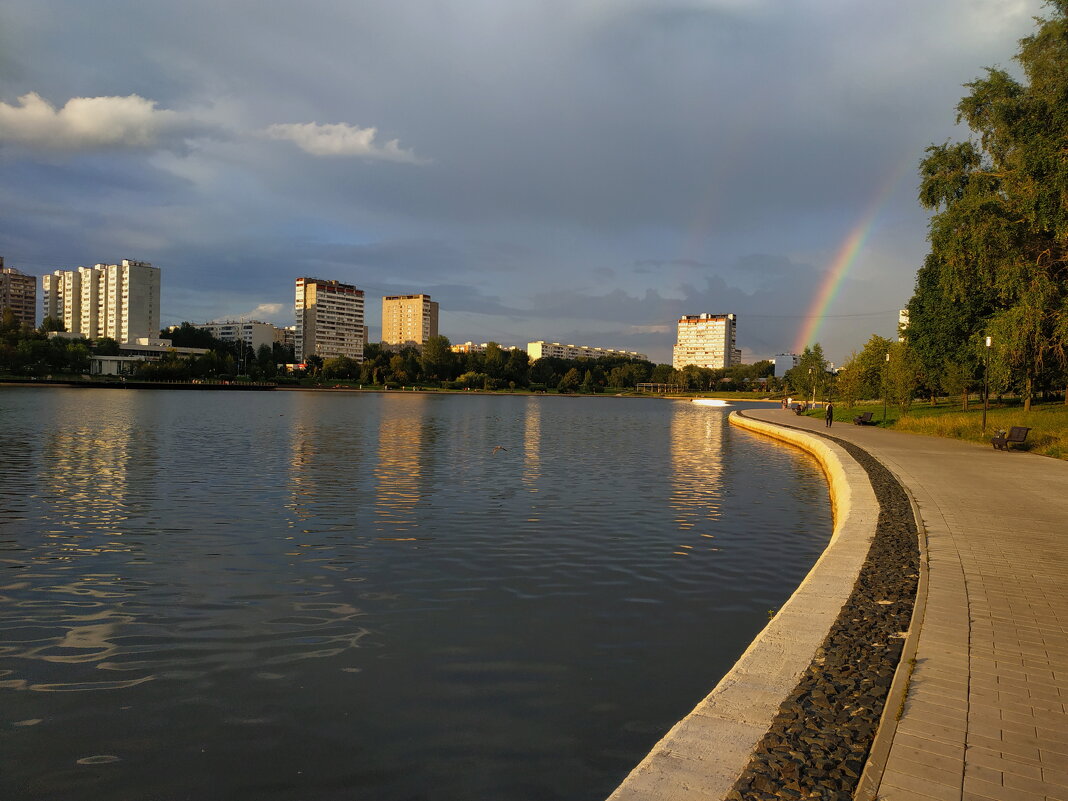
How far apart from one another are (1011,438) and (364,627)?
25230 millimetres

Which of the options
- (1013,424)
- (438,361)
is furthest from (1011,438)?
(438,361)

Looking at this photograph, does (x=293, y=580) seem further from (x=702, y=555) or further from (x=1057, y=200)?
(x=1057, y=200)

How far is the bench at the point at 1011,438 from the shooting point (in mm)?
24203

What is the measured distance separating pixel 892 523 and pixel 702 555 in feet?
10.5

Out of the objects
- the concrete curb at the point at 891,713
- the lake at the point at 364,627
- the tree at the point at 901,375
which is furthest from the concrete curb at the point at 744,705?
the tree at the point at 901,375

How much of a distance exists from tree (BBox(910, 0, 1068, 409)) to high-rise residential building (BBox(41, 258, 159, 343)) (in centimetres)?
19910

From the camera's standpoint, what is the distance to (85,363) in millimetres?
132750

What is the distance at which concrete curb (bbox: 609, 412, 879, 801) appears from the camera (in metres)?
3.65

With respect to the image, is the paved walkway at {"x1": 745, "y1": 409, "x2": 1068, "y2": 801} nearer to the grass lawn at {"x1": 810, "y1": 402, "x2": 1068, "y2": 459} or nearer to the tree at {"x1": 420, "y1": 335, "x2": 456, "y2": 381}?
the grass lawn at {"x1": 810, "y1": 402, "x2": 1068, "y2": 459}

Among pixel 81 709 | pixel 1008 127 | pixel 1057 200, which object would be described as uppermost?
pixel 1008 127

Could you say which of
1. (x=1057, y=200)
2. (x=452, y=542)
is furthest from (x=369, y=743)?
(x=1057, y=200)

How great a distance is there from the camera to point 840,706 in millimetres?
4602

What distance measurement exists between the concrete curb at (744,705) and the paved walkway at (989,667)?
768 mm

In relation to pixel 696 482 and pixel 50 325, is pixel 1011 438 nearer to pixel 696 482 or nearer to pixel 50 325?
pixel 696 482
